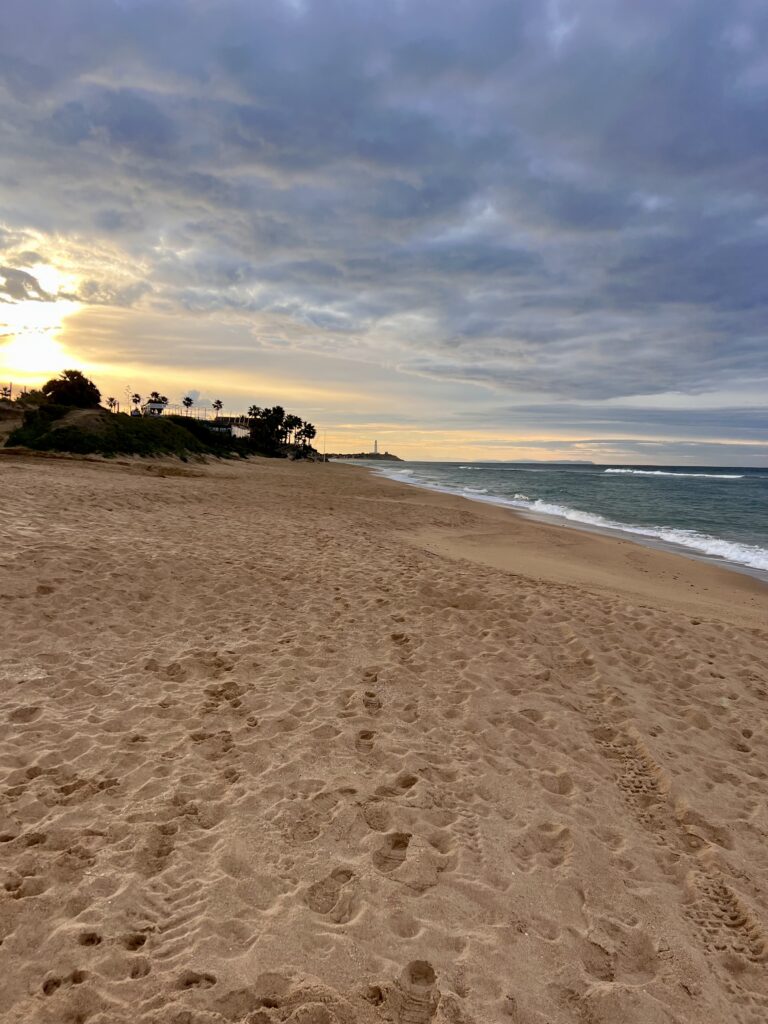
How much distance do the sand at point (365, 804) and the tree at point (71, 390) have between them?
162 ft

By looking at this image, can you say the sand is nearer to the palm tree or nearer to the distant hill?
the distant hill

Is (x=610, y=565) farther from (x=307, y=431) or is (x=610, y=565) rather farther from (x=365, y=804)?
(x=307, y=431)

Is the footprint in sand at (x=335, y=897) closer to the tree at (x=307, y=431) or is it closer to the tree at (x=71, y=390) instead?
the tree at (x=71, y=390)

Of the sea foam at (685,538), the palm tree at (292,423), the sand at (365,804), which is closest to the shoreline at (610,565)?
the sea foam at (685,538)

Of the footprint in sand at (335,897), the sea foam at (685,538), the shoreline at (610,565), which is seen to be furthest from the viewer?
the sea foam at (685,538)

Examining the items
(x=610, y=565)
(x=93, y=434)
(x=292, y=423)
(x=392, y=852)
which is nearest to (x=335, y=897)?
(x=392, y=852)

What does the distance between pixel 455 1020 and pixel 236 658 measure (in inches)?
172

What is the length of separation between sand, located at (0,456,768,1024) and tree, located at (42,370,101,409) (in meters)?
49.5

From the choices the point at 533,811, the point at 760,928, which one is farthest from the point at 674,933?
the point at 533,811

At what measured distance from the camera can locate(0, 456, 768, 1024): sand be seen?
8.71ft

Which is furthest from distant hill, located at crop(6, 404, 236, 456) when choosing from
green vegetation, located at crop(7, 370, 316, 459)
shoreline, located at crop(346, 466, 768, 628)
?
shoreline, located at crop(346, 466, 768, 628)

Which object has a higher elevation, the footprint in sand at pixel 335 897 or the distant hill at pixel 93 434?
the distant hill at pixel 93 434

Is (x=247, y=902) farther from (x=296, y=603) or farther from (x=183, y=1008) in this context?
(x=296, y=603)

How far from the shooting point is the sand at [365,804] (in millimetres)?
2654
